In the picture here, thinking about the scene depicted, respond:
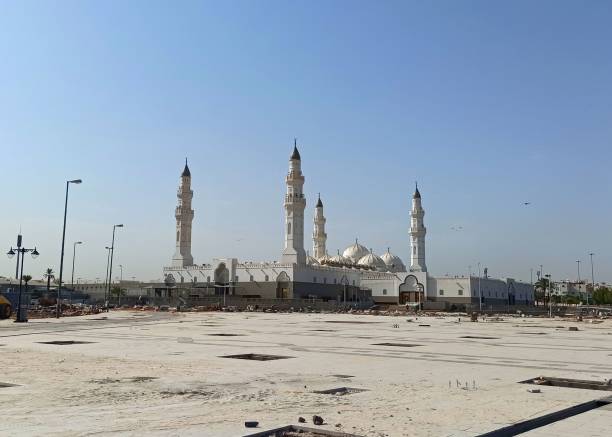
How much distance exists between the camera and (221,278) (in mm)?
113000

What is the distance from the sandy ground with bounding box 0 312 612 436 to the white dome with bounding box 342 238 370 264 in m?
126

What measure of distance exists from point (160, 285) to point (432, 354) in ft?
346

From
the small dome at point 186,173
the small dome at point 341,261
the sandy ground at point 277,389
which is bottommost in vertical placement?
the sandy ground at point 277,389

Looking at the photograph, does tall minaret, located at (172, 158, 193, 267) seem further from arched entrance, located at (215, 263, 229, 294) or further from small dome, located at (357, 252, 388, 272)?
small dome, located at (357, 252, 388, 272)

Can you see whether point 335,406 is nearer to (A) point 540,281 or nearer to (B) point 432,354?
(B) point 432,354

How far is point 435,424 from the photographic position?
28.6 feet

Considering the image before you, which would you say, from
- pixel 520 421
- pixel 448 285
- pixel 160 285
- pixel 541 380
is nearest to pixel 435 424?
pixel 520 421

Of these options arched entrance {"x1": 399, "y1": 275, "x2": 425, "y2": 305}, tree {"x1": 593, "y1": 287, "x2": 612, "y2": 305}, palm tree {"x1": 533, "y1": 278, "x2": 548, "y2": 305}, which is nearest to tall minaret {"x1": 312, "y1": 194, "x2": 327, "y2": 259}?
arched entrance {"x1": 399, "y1": 275, "x2": 425, "y2": 305}

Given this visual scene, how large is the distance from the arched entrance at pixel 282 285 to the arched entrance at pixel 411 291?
2547cm

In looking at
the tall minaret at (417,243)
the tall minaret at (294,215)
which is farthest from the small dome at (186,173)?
the tall minaret at (417,243)

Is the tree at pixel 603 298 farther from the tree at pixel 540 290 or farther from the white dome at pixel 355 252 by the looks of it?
the white dome at pixel 355 252

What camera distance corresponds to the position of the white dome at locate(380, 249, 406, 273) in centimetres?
14475

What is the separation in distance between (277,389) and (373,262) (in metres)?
129

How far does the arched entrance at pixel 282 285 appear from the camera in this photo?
344 feet
